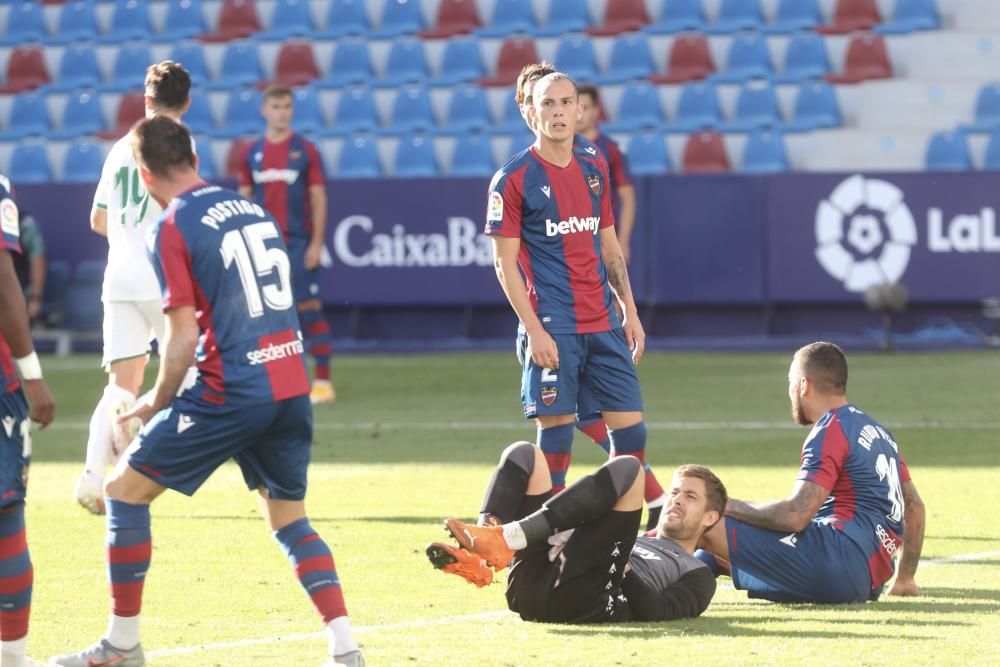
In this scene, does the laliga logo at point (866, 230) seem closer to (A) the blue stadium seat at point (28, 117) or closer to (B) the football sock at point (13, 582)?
(A) the blue stadium seat at point (28, 117)

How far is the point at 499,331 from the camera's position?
1919 centimetres

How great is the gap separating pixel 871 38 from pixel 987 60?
4.50 feet

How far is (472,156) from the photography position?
20984mm

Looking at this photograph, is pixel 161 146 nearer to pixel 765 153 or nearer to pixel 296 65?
pixel 765 153

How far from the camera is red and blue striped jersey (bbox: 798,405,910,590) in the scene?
6441 millimetres

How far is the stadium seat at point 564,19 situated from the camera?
22.4 m

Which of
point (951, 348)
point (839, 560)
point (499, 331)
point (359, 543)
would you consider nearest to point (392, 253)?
point (499, 331)

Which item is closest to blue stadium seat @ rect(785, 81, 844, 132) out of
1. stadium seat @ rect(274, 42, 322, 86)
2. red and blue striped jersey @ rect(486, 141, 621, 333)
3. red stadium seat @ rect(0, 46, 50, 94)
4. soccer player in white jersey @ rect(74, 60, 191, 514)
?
stadium seat @ rect(274, 42, 322, 86)

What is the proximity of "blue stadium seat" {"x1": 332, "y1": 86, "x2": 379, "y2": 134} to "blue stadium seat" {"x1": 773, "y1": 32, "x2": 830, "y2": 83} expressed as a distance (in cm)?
501

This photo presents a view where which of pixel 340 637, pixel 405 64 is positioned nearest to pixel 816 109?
pixel 405 64

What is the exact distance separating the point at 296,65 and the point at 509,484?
56.2 feet

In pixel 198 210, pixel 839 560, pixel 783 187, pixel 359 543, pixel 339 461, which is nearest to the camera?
pixel 198 210

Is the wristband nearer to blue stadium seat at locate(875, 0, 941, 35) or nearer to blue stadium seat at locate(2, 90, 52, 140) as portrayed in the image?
blue stadium seat at locate(875, 0, 941, 35)

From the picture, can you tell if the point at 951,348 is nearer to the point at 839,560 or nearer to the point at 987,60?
the point at 987,60
